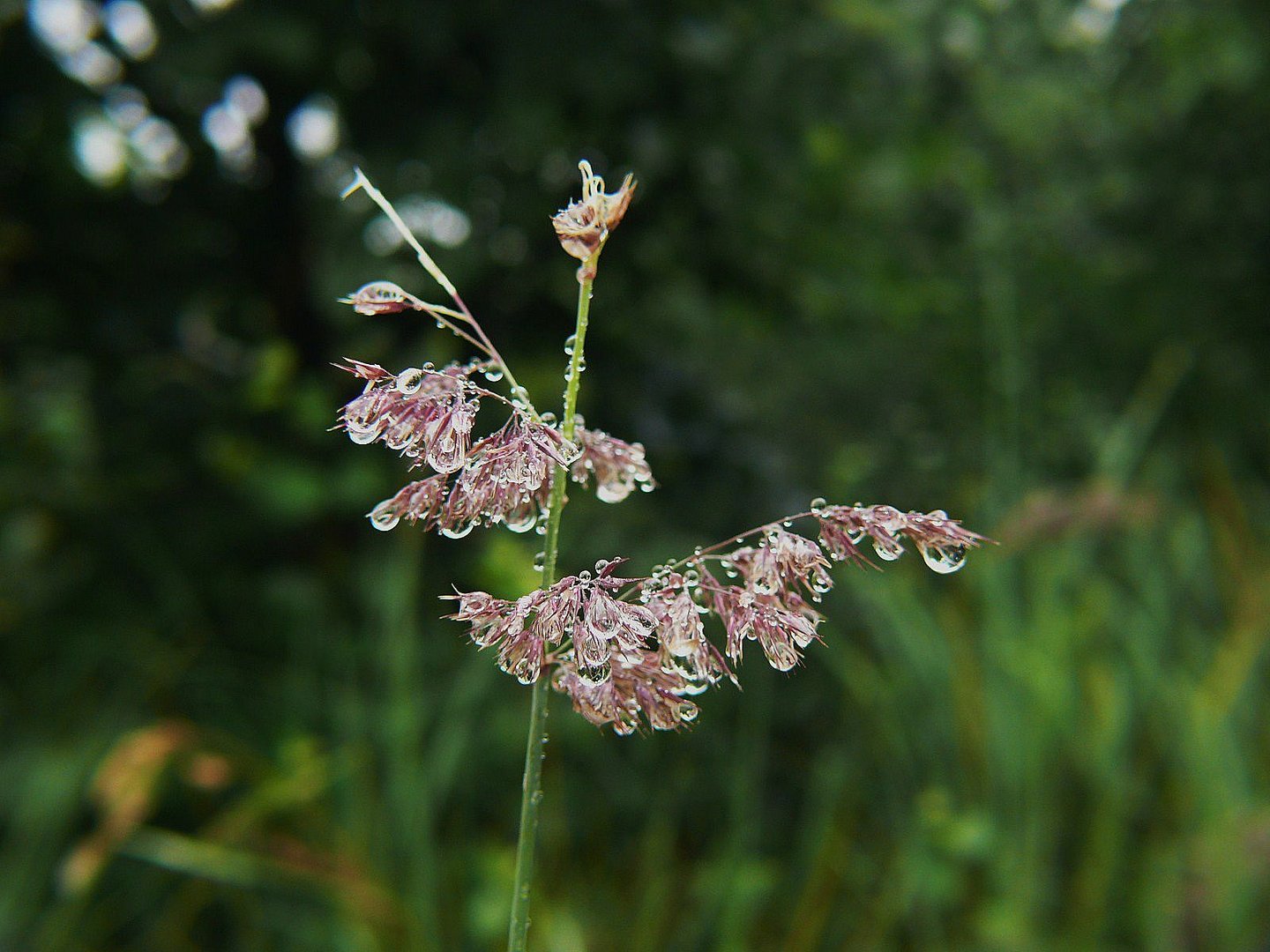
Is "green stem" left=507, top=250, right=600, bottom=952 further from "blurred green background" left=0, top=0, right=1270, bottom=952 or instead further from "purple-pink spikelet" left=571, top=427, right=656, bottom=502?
"blurred green background" left=0, top=0, right=1270, bottom=952

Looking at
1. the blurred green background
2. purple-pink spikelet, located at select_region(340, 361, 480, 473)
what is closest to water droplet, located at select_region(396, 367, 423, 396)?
purple-pink spikelet, located at select_region(340, 361, 480, 473)

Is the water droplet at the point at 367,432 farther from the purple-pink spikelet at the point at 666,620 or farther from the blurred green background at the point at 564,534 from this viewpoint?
the blurred green background at the point at 564,534

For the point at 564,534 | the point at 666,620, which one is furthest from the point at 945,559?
the point at 564,534

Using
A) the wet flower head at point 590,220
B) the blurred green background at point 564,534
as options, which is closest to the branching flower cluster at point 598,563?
the wet flower head at point 590,220

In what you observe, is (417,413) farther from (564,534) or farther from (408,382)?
(564,534)

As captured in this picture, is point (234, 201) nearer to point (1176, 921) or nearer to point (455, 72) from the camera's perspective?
point (455, 72)

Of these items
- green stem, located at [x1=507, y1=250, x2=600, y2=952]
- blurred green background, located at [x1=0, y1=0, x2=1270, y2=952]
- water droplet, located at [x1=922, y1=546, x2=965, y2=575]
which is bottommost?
green stem, located at [x1=507, y1=250, x2=600, y2=952]
